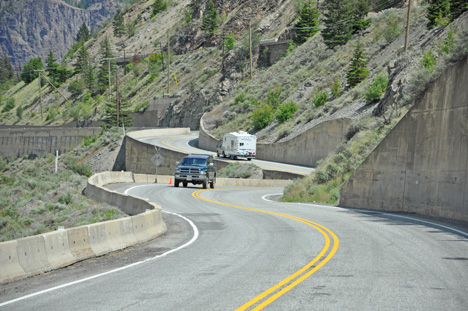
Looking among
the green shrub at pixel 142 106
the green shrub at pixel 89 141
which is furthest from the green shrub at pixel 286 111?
the green shrub at pixel 142 106

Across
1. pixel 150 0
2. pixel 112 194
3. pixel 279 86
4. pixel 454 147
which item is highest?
pixel 150 0

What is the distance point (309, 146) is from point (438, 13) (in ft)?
64.0

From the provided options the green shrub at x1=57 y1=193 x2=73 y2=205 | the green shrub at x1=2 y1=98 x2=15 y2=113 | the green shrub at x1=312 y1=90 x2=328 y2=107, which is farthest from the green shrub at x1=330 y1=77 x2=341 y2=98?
the green shrub at x1=2 y1=98 x2=15 y2=113

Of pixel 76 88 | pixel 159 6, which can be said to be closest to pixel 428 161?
pixel 76 88

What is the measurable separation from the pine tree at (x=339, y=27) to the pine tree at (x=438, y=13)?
19.4 metres

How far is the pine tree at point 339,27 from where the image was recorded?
262 feet

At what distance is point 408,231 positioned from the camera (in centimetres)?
1683

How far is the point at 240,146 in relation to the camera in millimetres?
59094

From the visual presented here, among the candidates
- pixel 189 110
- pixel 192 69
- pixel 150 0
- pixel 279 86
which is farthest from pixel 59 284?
pixel 150 0

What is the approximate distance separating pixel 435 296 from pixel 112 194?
21.8m

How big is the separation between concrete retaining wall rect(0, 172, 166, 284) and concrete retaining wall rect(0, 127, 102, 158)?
→ 7558cm

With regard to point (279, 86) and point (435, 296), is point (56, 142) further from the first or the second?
point (435, 296)

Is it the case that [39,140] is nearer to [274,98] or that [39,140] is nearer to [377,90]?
[274,98]

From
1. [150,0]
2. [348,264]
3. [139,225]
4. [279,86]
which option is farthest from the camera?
[150,0]
